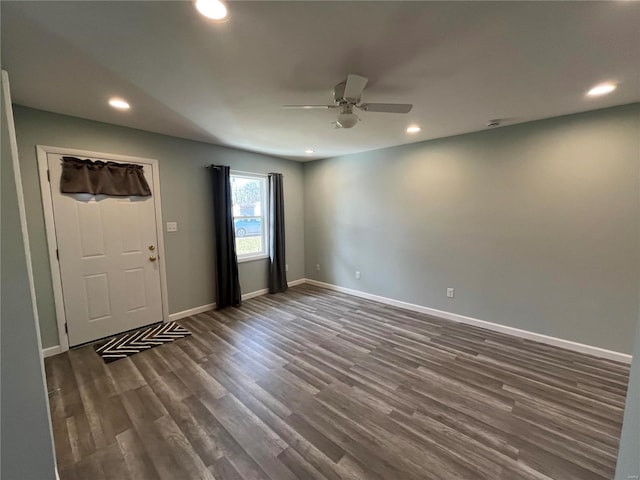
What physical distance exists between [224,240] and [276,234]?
1.06m

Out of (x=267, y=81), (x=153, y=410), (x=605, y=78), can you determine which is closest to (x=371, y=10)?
(x=267, y=81)

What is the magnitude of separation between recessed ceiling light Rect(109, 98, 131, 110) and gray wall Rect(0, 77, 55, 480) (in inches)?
55.5

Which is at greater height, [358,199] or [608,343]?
[358,199]

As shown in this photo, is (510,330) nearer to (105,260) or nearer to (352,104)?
(352,104)

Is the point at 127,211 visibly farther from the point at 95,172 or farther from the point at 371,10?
the point at 371,10

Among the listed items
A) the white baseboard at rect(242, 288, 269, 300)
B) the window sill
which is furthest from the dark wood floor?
the window sill

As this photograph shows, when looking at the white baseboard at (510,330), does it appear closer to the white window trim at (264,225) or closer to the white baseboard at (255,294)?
the white baseboard at (255,294)

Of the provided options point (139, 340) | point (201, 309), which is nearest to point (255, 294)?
point (201, 309)

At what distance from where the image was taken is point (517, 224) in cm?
304

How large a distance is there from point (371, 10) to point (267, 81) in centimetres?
97

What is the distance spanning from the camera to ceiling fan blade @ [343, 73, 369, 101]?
5.78 ft

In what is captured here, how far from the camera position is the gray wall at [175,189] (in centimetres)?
258

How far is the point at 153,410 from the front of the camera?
6.43 ft

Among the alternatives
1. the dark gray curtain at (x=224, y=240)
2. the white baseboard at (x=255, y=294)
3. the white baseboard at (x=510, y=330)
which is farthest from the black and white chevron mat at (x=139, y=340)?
the white baseboard at (x=510, y=330)
